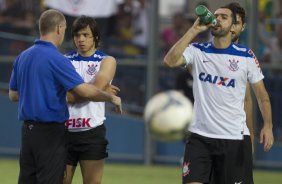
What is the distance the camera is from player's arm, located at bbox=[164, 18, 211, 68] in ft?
26.6

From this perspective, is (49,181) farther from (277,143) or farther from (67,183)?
(277,143)

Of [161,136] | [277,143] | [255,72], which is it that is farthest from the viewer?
[277,143]

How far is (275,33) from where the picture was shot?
16250mm

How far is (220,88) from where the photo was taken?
27.5 feet

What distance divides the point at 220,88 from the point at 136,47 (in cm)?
861

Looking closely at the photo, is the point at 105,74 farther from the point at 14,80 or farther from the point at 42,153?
the point at 42,153

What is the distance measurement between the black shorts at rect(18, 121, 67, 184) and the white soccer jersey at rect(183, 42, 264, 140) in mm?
1363

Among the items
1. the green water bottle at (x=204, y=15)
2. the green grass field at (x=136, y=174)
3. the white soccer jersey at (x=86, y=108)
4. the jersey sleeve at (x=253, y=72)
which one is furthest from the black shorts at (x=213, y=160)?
the green grass field at (x=136, y=174)

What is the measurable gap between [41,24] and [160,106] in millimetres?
1355

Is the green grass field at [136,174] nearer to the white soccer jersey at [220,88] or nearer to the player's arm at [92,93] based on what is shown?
the white soccer jersey at [220,88]

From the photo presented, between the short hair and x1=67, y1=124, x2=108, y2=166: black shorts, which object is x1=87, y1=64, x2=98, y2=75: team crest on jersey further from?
the short hair

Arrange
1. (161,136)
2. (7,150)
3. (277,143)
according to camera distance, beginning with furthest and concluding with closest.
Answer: (7,150)
(277,143)
(161,136)

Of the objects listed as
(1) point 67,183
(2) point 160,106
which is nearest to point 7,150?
(1) point 67,183

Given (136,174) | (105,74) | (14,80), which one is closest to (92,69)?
(105,74)
